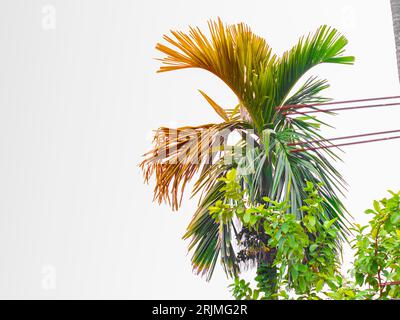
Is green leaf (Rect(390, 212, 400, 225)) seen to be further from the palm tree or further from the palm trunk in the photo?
the palm tree

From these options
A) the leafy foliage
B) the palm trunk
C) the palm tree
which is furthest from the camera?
the palm tree

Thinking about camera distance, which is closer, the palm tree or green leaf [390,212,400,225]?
green leaf [390,212,400,225]

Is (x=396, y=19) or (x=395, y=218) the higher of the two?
(x=396, y=19)

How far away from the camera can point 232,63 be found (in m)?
6.73

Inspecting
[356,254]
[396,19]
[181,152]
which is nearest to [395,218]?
[356,254]

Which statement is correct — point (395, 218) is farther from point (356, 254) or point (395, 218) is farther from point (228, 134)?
point (228, 134)

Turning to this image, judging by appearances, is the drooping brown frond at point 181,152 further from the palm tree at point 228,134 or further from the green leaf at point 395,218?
the green leaf at point 395,218

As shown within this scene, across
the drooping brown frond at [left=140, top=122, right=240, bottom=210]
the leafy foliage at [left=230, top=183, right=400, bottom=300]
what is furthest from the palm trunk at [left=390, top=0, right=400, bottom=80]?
the drooping brown frond at [left=140, top=122, right=240, bottom=210]

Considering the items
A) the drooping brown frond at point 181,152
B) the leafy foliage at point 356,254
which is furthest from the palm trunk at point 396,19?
the drooping brown frond at point 181,152

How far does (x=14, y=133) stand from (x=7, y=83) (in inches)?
121

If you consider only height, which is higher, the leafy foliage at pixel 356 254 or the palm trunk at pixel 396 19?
the palm trunk at pixel 396 19
